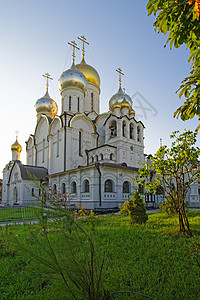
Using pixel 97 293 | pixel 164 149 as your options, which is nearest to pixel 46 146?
pixel 164 149

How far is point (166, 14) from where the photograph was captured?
262 centimetres

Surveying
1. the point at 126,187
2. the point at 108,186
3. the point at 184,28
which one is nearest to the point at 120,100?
the point at 126,187

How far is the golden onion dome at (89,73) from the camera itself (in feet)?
96.7

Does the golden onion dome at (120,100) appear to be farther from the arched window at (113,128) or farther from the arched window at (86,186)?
the arched window at (86,186)

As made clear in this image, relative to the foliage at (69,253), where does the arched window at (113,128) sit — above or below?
above

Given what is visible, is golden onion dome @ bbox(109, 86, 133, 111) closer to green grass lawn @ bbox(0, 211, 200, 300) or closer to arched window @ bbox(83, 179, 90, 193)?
arched window @ bbox(83, 179, 90, 193)

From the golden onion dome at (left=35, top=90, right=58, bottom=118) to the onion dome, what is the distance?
5.35 metres

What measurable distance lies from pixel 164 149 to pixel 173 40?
14.2 feet

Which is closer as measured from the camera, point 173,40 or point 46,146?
point 173,40

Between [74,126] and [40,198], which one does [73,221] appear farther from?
[74,126]

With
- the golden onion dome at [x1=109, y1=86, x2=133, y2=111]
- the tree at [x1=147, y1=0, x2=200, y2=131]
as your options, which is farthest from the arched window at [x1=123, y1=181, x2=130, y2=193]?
the tree at [x1=147, y1=0, x2=200, y2=131]

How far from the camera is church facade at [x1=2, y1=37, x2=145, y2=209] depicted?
54.4 feet

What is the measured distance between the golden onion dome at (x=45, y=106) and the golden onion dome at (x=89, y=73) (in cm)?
609

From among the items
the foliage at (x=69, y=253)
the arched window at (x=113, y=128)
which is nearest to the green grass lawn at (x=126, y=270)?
the foliage at (x=69, y=253)
